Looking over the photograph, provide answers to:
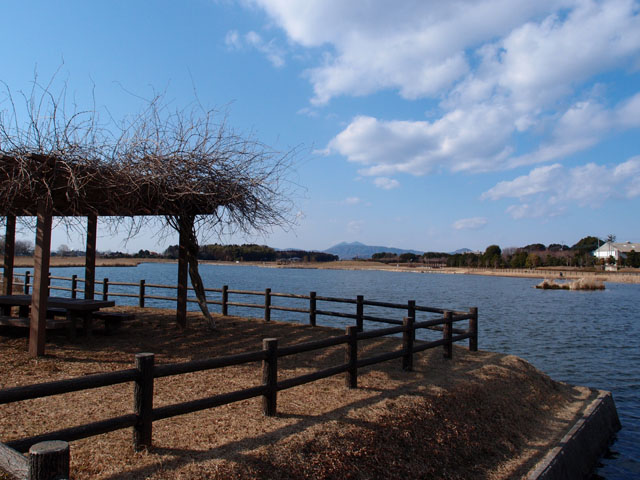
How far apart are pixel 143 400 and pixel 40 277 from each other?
488 centimetres

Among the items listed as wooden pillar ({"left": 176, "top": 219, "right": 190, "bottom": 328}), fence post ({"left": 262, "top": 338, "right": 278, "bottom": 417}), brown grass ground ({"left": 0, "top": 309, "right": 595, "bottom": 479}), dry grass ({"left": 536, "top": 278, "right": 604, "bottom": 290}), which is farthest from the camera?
dry grass ({"left": 536, "top": 278, "right": 604, "bottom": 290})

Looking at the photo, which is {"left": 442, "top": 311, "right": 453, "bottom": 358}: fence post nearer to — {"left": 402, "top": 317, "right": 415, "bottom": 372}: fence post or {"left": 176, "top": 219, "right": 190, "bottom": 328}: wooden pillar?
{"left": 402, "top": 317, "right": 415, "bottom": 372}: fence post

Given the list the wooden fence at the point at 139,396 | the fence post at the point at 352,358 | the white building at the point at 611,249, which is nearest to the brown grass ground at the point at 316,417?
the fence post at the point at 352,358

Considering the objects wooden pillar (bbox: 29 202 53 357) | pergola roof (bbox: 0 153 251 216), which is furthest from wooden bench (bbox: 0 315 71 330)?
pergola roof (bbox: 0 153 251 216)

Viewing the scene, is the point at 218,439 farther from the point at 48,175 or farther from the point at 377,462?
the point at 48,175

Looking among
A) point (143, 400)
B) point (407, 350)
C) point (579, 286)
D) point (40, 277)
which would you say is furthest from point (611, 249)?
point (143, 400)

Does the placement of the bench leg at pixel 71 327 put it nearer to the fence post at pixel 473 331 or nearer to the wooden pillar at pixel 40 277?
the wooden pillar at pixel 40 277

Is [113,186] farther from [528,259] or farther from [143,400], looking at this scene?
[528,259]

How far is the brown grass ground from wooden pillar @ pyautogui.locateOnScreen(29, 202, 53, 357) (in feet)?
1.25

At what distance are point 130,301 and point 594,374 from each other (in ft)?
83.5

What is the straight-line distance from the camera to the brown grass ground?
429 cm

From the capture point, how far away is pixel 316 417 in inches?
212

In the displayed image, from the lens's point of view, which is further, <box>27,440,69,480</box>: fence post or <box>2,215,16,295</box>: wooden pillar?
<box>2,215,16,295</box>: wooden pillar

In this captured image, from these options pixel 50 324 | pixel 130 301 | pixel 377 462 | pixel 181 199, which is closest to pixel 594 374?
pixel 377 462
